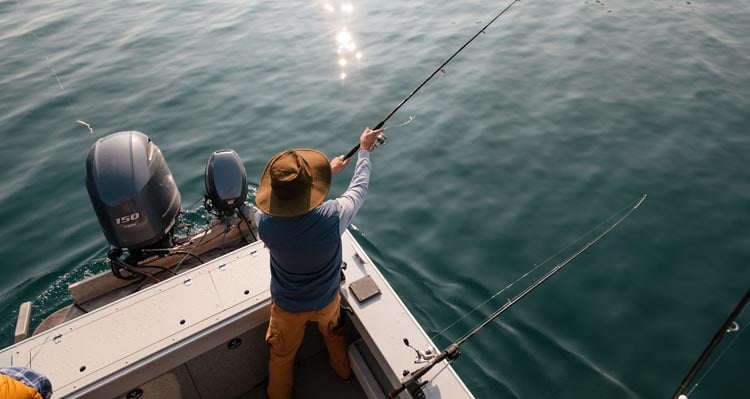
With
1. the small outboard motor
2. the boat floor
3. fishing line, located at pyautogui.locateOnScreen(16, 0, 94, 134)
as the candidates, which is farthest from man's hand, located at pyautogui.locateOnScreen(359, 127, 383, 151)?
fishing line, located at pyautogui.locateOnScreen(16, 0, 94, 134)

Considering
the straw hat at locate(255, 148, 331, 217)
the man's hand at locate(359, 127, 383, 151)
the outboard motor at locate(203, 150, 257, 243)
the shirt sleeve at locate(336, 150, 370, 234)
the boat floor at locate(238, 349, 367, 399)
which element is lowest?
the boat floor at locate(238, 349, 367, 399)

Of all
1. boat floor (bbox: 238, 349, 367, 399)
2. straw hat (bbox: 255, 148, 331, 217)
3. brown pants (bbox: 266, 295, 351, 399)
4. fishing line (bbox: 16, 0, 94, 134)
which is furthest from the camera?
fishing line (bbox: 16, 0, 94, 134)

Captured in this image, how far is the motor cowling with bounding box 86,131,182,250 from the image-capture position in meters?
3.79

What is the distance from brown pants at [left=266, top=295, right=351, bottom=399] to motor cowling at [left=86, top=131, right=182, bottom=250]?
1.71 metres

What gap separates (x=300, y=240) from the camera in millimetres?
2658

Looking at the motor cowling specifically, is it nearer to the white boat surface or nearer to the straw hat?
the white boat surface

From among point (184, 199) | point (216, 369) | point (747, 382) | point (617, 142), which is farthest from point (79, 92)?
point (747, 382)

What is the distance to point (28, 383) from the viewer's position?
230 cm

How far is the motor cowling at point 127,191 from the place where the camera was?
379cm

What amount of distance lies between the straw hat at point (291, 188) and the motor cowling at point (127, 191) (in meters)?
1.77

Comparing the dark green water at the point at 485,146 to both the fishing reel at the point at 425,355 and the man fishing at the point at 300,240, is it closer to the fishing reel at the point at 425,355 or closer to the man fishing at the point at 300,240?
the fishing reel at the point at 425,355

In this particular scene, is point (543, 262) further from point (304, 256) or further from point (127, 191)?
point (127, 191)

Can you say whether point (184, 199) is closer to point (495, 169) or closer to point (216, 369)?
point (216, 369)

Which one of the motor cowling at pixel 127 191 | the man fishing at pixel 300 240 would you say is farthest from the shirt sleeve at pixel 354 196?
the motor cowling at pixel 127 191
